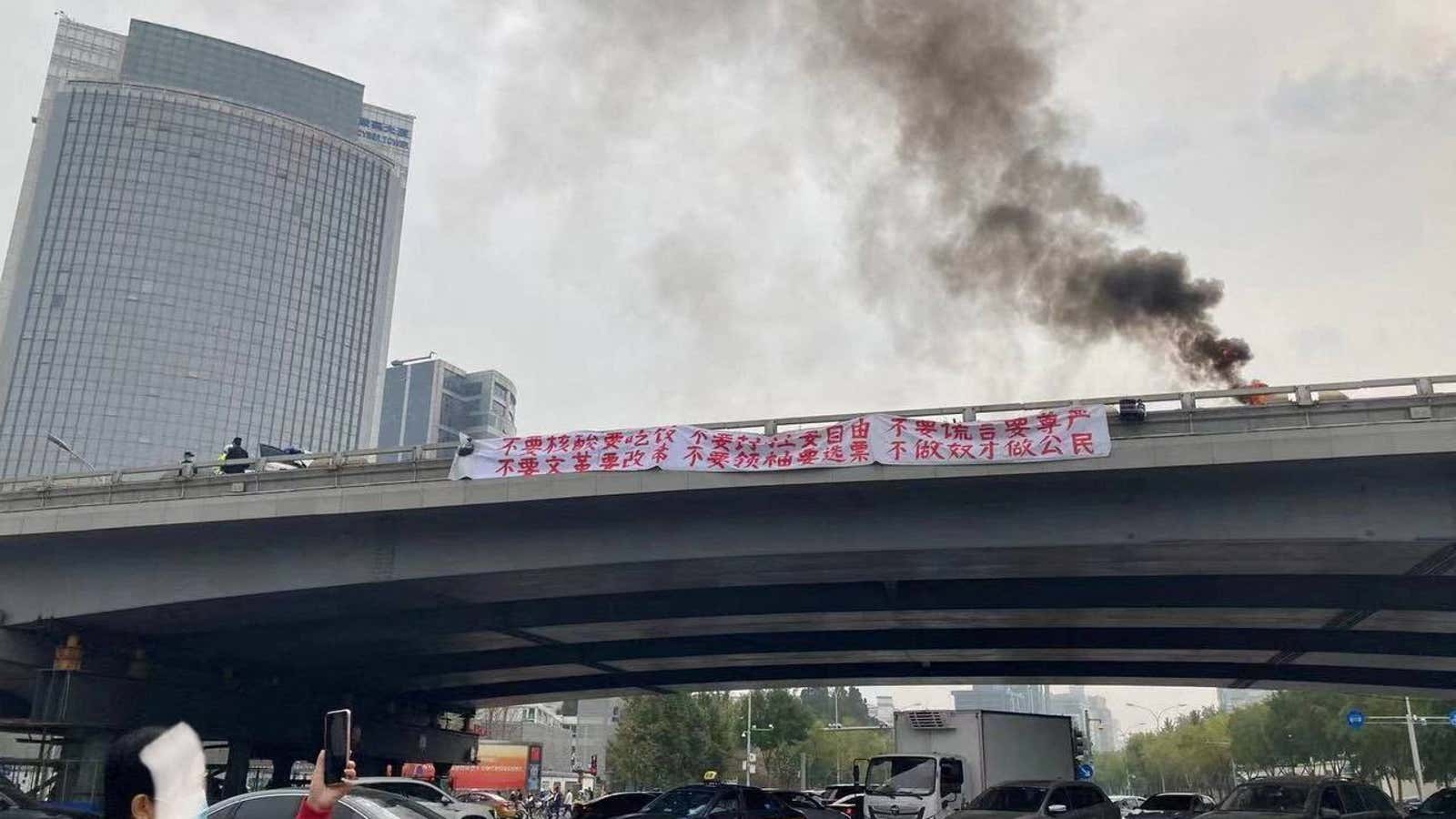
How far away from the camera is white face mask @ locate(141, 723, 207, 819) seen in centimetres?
342

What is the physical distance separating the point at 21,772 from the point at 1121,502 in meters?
36.0

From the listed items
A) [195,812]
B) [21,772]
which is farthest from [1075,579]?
[21,772]

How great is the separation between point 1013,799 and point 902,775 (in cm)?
783

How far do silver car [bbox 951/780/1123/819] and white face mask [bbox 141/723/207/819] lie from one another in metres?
17.8

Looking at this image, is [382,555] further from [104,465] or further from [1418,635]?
[104,465]

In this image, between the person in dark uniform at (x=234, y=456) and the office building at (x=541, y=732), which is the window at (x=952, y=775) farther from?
the office building at (x=541, y=732)

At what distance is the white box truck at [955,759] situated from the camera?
26.8m

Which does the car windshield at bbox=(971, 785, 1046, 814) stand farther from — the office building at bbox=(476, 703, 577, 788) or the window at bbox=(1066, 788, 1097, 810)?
the office building at bbox=(476, 703, 577, 788)

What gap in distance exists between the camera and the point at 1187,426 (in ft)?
70.0

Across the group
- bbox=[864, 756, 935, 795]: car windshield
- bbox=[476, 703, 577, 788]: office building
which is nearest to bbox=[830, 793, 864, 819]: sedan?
bbox=[864, 756, 935, 795]: car windshield

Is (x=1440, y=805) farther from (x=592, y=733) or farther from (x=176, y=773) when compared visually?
(x=592, y=733)

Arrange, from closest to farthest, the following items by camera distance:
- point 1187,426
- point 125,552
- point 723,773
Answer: point 1187,426 → point 125,552 → point 723,773

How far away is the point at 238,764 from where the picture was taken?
37.5 metres

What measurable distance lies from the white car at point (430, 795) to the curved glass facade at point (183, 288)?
137 meters
